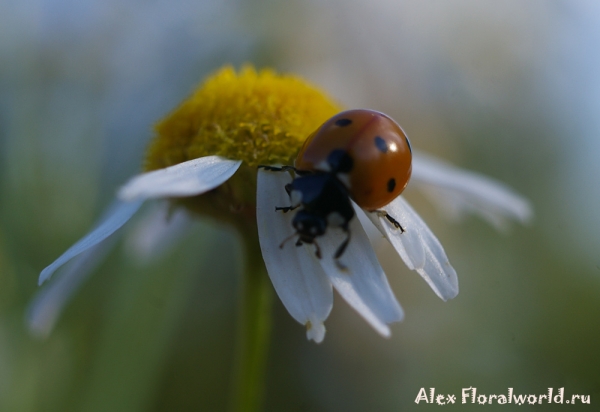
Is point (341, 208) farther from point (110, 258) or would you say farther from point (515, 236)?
point (515, 236)

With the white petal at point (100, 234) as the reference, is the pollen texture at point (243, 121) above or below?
above

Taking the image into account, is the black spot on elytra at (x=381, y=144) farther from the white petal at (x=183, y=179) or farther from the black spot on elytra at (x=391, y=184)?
the white petal at (x=183, y=179)

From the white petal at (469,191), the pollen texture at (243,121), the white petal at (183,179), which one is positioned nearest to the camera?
the white petal at (183,179)

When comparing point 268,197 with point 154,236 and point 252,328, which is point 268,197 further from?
point 154,236

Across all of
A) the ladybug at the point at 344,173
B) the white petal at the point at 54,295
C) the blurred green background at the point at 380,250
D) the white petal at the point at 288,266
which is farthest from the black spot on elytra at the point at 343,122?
the white petal at the point at 54,295

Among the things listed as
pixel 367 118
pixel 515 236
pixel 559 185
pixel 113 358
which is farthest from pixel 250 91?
pixel 559 185

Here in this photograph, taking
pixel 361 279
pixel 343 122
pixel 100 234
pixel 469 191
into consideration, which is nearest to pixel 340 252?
pixel 361 279
